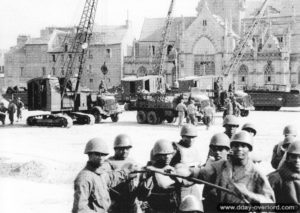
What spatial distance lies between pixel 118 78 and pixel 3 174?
55541 millimetres

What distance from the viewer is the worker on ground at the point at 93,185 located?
5.11m

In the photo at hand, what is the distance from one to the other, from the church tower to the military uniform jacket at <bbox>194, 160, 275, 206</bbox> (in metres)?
66.8

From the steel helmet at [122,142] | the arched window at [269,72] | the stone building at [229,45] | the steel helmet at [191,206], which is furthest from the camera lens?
the stone building at [229,45]

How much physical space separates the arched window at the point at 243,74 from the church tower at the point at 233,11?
1123cm

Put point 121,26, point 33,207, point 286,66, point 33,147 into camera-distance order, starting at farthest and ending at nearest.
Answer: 1. point 121,26
2. point 286,66
3. point 33,147
4. point 33,207

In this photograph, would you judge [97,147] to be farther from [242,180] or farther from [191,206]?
[242,180]

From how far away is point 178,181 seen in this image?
19.8 feet

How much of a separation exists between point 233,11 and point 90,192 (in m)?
70.1

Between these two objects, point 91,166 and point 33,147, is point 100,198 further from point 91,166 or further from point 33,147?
point 33,147

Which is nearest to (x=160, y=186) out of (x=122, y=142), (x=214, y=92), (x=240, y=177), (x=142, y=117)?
(x=122, y=142)

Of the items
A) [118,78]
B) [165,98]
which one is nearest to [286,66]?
[118,78]

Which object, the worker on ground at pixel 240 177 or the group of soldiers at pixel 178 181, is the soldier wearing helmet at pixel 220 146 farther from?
the worker on ground at pixel 240 177

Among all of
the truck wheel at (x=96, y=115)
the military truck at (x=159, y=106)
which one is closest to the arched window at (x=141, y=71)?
the military truck at (x=159, y=106)

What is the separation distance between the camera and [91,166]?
5.43m
